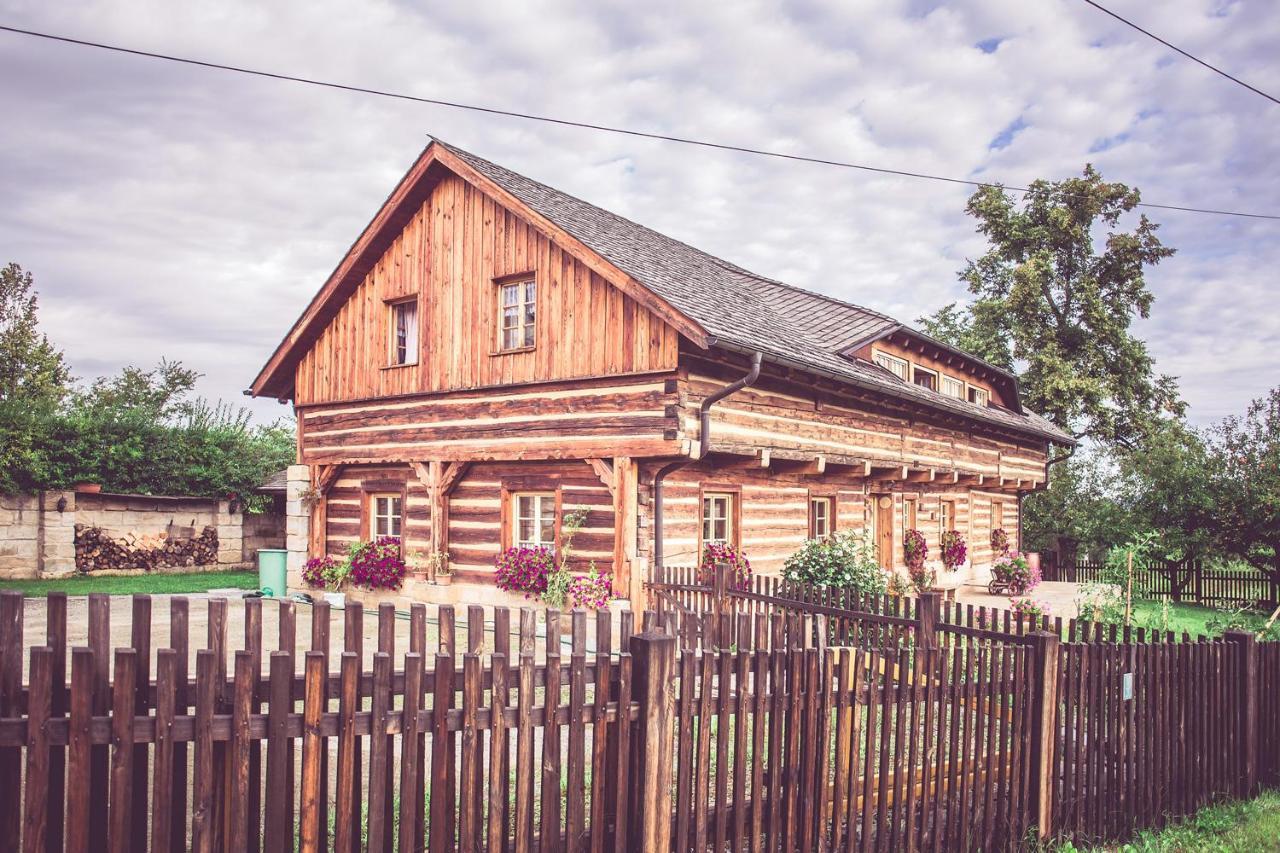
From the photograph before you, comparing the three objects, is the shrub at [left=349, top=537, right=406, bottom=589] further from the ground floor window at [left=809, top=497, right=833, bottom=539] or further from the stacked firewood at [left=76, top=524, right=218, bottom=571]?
the stacked firewood at [left=76, top=524, right=218, bottom=571]

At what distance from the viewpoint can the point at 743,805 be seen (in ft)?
14.0

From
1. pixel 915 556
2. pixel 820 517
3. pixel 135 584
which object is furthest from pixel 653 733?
pixel 135 584

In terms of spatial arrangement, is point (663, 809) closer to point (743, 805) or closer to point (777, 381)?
point (743, 805)

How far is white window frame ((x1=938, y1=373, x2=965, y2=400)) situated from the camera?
21927 millimetres

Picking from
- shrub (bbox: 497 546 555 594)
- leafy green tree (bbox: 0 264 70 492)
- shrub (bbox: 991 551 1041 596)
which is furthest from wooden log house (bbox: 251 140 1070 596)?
leafy green tree (bbox: 0 264 70 492)

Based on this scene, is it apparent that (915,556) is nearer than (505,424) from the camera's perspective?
No

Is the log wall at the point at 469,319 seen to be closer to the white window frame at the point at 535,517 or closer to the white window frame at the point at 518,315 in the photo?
the white window frame at the point at 518,315

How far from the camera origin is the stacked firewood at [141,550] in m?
20.7

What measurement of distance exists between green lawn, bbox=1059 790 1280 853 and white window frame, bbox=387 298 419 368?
1370 cm

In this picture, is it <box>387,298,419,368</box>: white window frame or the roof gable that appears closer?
the roof gable

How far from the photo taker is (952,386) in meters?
22.5

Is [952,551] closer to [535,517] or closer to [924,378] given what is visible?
[924,378]

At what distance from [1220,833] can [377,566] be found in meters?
13.3

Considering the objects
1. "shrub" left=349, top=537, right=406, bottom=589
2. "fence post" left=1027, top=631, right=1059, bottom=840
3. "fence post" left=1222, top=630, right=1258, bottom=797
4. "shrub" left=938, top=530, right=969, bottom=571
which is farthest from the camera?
"shrub" left=938, top=530, right=969, bottom=571
